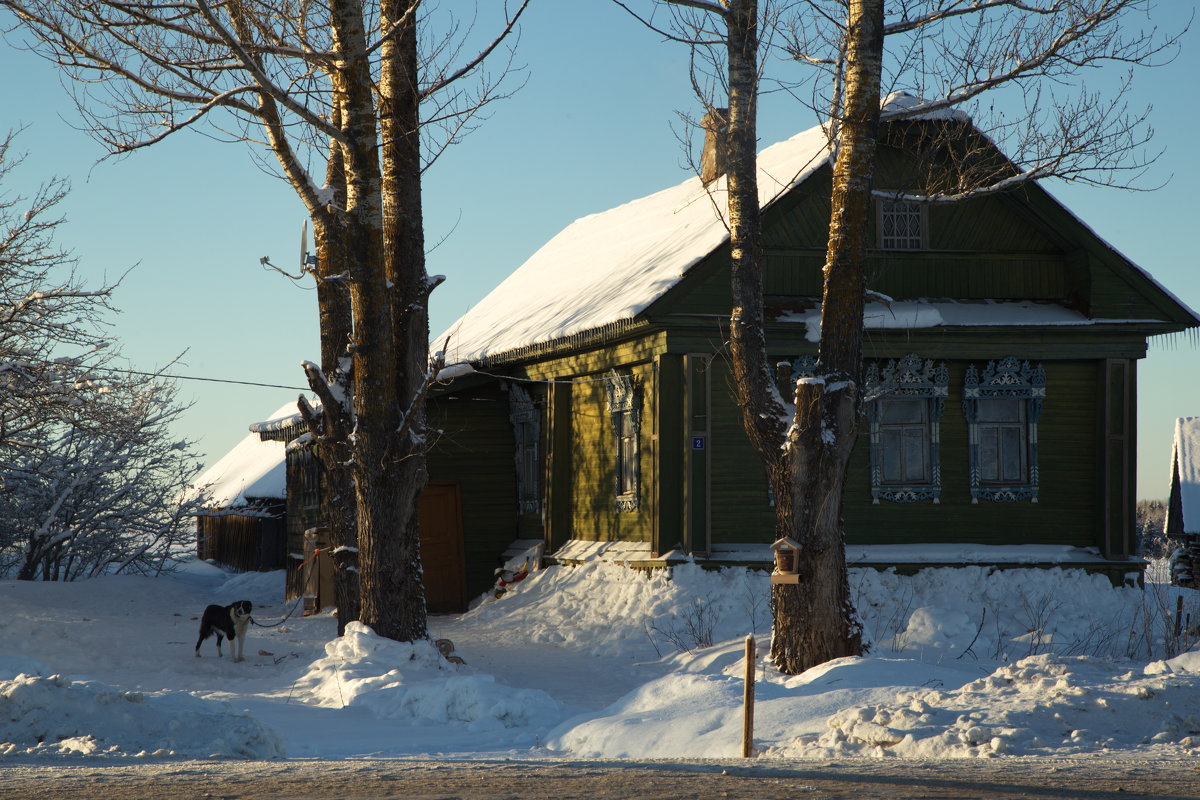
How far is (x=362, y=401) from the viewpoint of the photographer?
42.0 feet

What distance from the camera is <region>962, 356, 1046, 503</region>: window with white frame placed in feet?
56.2

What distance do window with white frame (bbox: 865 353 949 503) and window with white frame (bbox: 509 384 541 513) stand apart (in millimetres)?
5520

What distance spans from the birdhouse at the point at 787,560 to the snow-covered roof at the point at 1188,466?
2636cm

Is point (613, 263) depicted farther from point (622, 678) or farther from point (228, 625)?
point (228, 625)

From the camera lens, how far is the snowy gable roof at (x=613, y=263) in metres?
17.0

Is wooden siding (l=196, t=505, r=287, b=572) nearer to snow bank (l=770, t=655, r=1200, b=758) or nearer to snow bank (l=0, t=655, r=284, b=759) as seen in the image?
snow bank (l=0, t=655, r=284, b=759)

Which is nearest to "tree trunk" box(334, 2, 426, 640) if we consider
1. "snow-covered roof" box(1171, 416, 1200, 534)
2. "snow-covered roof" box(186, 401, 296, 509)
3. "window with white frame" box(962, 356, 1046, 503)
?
"window with white frame" box(962, 356, 1046, 503)

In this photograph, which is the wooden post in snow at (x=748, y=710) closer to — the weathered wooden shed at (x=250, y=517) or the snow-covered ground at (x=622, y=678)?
the snow-covered ground at (x=622, y=678)

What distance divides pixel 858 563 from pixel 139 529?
15.9m

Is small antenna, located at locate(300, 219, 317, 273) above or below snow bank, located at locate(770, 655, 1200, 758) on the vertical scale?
above

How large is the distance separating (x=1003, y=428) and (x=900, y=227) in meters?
3.16

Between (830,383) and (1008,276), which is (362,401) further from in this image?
(1008,276)

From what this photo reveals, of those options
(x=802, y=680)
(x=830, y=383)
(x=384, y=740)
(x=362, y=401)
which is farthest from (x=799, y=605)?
(x=362, y=401)

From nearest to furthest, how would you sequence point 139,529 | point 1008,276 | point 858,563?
point 858,563 → point 1008,276 → point 139,529
